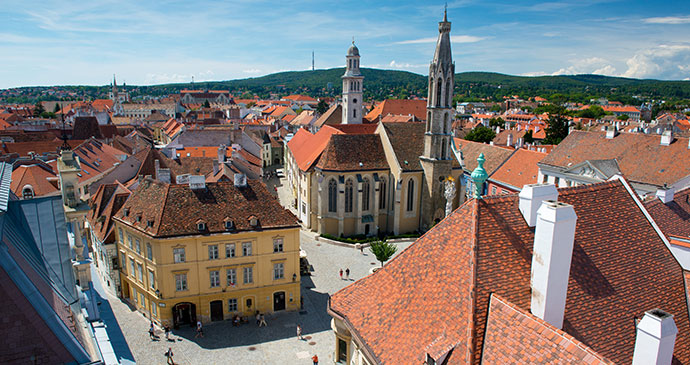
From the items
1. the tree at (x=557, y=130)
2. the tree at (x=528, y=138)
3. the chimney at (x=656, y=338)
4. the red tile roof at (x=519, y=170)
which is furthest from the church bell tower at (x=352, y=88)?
the chimney at (x=656, y=338)

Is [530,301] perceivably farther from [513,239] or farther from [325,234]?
[325,234]

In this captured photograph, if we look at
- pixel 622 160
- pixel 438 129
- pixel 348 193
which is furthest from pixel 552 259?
pixel 622 160

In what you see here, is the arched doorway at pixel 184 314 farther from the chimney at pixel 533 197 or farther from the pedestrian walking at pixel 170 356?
the chimney at pixel 533 197

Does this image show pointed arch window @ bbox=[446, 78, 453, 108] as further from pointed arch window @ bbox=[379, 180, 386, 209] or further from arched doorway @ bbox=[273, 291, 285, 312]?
arched doorway @ bbox=[273, 291, 285, 312]

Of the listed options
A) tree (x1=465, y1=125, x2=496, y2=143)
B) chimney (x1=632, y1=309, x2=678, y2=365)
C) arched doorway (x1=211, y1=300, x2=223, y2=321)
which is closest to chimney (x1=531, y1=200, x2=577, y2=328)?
chimney (x1=632, y1=309, x2=678, y2=365)

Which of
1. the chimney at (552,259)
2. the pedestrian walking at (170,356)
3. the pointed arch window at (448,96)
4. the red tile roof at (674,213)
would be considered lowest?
the pedestrian walking at (170,356)
